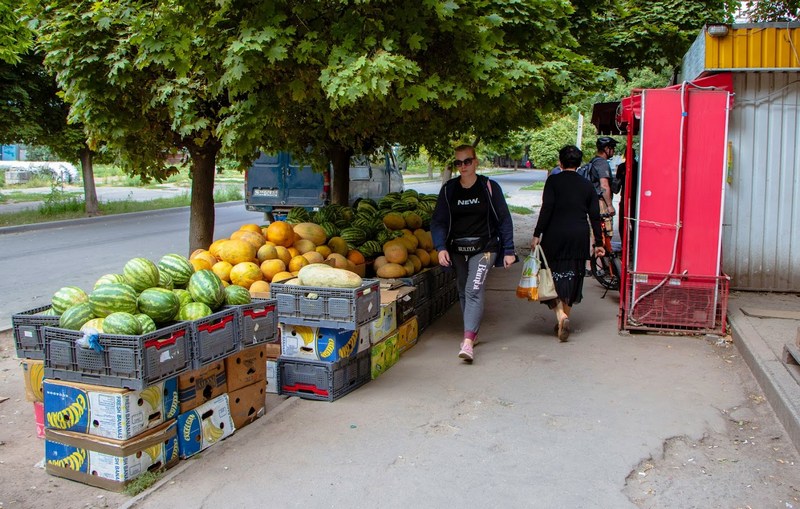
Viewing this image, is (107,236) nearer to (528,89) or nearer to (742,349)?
(528,89)

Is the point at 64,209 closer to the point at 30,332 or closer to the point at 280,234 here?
the point at 280,234

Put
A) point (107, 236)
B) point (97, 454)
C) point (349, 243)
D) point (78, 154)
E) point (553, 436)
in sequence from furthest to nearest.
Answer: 1. point (78, 154)
2. point (107, 236)
3. point (349, 243)
4. point (553, 436)
5. point (97, 454)

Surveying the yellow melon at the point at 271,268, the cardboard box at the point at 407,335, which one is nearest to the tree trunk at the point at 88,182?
the yellow melon at the point at 271,268

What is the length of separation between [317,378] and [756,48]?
6.77m

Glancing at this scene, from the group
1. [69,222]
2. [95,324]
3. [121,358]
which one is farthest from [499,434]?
[69,222]

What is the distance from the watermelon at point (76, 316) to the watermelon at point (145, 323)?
40 centimetres

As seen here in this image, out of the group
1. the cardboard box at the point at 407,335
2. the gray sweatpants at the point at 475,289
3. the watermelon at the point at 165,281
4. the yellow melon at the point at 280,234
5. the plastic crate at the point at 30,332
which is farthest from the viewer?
the yellow melon at the point at 280,234

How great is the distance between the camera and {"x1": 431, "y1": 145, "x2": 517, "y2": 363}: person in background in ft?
22.1

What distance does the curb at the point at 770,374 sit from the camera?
15.9ft

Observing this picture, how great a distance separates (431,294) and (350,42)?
11.3ft

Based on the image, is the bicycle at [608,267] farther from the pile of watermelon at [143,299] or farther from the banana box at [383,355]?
the pile of watermelon at [143,299]

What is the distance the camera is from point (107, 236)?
17656 millimetres

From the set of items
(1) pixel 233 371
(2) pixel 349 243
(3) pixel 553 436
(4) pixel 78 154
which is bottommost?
(3) pixel 553 436

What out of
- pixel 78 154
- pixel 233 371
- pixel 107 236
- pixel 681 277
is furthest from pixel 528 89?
pixel 78 154
